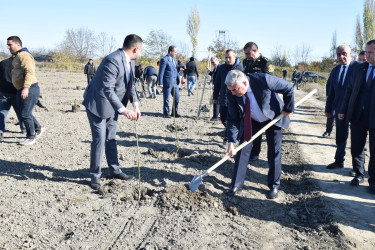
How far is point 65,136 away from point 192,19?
28.0 meters

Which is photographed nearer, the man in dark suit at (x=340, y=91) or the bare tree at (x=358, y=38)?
the man in dark suit at (x=340, y=91)

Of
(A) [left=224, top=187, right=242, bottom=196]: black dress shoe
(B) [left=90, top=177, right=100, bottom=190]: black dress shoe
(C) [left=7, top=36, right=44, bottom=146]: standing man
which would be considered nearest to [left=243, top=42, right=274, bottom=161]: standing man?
(A) [left=224, top=187, right=242, bottom=196]: black dress shoe

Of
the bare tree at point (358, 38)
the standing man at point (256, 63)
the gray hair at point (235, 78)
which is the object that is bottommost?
the gray hair at point (235, 78)

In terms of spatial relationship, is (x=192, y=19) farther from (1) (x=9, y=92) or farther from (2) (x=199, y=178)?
(2) (x=199, y=178)

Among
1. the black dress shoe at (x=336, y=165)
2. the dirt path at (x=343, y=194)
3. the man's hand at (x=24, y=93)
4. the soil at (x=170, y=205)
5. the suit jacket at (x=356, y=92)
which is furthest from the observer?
the man's hand at (x=24, y=93)

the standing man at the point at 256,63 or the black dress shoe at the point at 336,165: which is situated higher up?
the standing man at the point at 256,63

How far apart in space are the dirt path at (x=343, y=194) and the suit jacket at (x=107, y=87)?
117 inches

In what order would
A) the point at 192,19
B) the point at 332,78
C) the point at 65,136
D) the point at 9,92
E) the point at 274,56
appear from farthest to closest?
the point at 274,56 → the point at 192,19 → the point at 65,136 → the point at 9,92 → the point at 332,78

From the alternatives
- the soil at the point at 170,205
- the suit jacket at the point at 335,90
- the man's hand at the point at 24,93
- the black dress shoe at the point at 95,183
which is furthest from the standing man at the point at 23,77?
the suit jacket at the point at 335,90

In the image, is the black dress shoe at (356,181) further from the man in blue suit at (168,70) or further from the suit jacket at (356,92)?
the man in blue suit at (168,70)

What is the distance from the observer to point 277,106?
3.97 metres

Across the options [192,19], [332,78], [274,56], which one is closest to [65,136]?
[332,78]

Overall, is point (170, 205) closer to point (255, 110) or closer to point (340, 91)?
point (255, 110)

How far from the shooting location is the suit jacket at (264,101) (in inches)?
147
